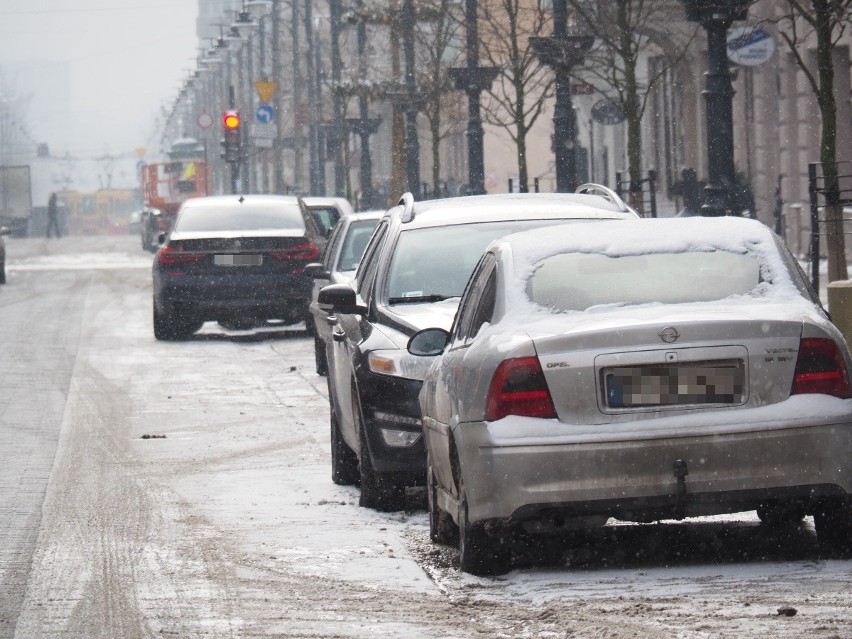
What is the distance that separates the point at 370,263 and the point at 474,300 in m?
2.80

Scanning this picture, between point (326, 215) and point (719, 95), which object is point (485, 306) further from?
point (326, 215)

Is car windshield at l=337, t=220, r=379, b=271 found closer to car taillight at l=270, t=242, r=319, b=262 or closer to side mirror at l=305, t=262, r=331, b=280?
side mirror at l=305, t=262, r=331, b=280

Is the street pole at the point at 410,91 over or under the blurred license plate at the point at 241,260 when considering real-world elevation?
over

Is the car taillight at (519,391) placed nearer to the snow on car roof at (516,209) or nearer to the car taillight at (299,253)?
the snow on car roof at (516,209)

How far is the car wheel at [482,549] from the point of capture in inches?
278

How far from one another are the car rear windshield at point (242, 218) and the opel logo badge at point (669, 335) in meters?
15.7

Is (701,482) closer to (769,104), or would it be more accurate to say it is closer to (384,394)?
(384,394)

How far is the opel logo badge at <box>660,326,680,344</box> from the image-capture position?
6.72 meters

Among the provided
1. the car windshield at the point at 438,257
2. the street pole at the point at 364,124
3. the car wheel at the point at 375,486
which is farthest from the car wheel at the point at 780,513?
the street pole at the point at 364,124

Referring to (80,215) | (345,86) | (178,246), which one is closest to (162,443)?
(178,246)

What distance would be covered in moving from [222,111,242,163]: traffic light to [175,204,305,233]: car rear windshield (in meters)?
24.1

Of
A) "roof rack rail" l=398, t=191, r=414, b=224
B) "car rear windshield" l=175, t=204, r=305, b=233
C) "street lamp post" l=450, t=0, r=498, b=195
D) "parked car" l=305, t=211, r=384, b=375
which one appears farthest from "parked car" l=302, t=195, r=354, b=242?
"roof rack rail" l=398, t=191, r=414, b=224

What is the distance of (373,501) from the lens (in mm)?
9258

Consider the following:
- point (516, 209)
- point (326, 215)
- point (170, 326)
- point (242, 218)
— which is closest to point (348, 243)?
point (242, 218)
